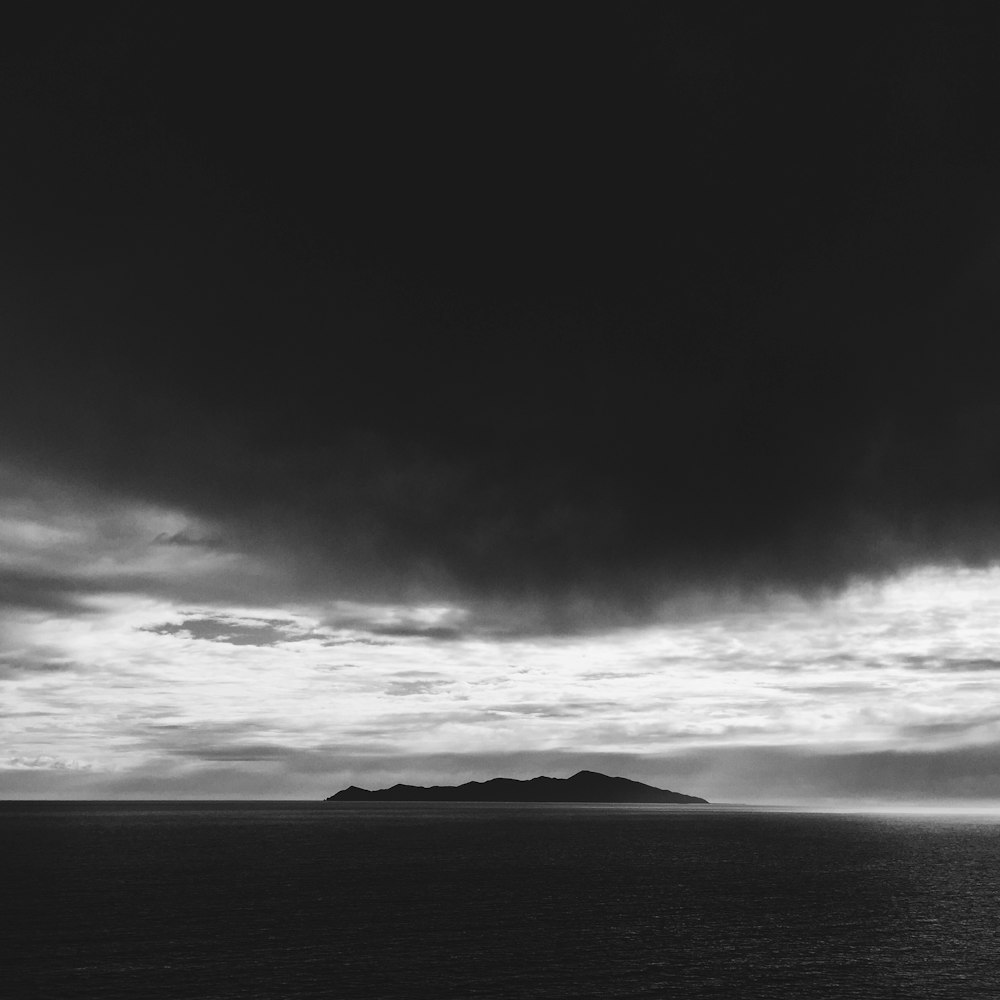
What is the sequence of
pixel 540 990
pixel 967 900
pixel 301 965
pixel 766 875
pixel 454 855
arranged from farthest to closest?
pixel 454 855 → pixel 766 875 → pixel 967 900 → pixel 301 965 → pixel 540 990

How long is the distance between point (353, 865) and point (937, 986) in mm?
109080

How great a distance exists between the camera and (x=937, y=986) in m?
68.8

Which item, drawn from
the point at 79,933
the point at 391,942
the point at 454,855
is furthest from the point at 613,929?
the point at 454,855

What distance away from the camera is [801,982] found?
69.5 m

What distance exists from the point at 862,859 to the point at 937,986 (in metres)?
125

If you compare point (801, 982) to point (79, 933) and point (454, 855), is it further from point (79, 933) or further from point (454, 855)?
point (454, 855)

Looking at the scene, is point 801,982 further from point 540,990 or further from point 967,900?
point 967,900

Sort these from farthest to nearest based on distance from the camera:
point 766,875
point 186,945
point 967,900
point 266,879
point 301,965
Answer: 1. point 766,875
2. point 266,879
3. point 967,900
4. point 186,945
5. point 301,965

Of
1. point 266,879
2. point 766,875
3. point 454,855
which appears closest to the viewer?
point 266,879

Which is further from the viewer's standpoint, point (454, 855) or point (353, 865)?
point (454, 855)

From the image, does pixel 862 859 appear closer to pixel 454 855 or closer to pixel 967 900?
pixel 967 900

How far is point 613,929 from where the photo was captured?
90.8 m

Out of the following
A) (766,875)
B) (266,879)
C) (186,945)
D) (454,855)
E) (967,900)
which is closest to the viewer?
(186,945)

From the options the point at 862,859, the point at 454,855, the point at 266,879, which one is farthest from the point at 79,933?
the point at 862,859
